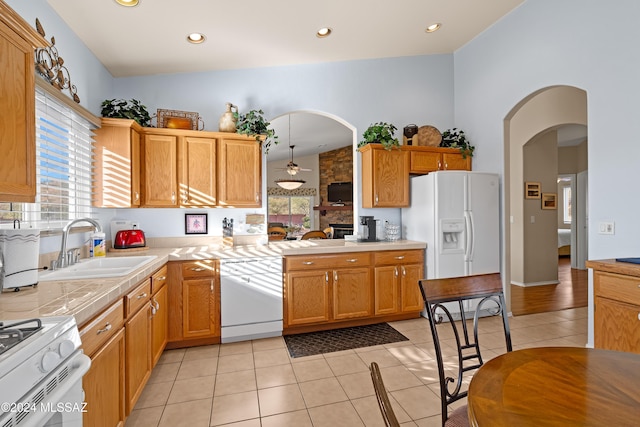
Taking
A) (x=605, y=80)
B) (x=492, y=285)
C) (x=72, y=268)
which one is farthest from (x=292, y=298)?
(x=605, y=80)

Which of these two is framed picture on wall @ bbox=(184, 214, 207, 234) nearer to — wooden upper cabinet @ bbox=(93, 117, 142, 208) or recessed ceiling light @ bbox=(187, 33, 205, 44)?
wooden upper cabinet @ bbox=(93, 117, 142, 208)

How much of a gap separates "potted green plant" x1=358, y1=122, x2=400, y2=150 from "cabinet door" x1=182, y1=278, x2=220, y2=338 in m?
2.43

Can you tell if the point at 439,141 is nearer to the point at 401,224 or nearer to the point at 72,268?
the point at 401,224

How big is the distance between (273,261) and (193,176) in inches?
48.4

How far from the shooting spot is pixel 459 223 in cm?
369

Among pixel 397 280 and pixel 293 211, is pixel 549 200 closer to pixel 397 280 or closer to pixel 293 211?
pixel 397 280

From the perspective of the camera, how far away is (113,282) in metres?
1.76

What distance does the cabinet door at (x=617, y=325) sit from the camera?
2.06 metres

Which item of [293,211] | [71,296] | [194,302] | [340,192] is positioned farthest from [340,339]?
[293,211]

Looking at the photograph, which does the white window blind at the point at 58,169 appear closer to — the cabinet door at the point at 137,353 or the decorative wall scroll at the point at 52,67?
the decorative wall scroll at the point at 52,67

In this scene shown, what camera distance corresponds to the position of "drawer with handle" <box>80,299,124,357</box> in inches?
52.9

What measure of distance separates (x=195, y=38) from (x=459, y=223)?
3.38 meters

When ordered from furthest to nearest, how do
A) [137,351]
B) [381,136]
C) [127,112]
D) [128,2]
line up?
[381,136] < [127,112] < [128,2] < [137,351]

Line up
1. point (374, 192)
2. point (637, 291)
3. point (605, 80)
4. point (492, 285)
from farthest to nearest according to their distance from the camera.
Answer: point (374, 192) < point (605, 80) < point (637, 291) < point (492, 285)
